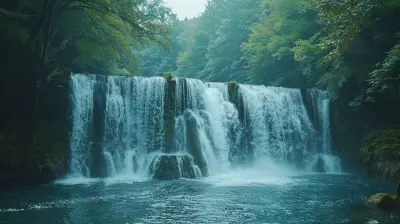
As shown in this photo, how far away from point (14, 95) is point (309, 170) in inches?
560

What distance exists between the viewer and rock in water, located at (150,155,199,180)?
14.4 m

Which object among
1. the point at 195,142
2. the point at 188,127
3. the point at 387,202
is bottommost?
the point at 387,202

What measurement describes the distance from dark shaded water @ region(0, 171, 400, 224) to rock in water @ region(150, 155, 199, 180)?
807 millimetres

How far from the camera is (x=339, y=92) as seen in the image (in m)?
19.4

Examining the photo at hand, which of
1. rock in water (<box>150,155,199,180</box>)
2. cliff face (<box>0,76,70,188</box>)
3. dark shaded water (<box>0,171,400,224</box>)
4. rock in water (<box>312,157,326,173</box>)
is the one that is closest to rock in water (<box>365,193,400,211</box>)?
dark shaded water (<box>0,171,400,224</box>)

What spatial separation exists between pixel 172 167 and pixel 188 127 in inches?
118

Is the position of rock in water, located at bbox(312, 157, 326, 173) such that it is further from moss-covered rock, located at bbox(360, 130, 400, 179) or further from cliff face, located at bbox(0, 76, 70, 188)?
cliff face, located at bbox(0, 76, 70, 188)

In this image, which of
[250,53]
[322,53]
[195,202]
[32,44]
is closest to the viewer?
[195,202]

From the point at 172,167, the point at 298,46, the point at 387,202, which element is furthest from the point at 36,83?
the point at 298,46

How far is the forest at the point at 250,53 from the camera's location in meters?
13.6

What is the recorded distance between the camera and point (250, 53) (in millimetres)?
29156

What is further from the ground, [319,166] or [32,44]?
[32,44]

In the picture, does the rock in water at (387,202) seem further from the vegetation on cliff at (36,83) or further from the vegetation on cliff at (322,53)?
the vegetation on cliff at (36,83)

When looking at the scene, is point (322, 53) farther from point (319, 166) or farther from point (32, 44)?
point (32, 44)
